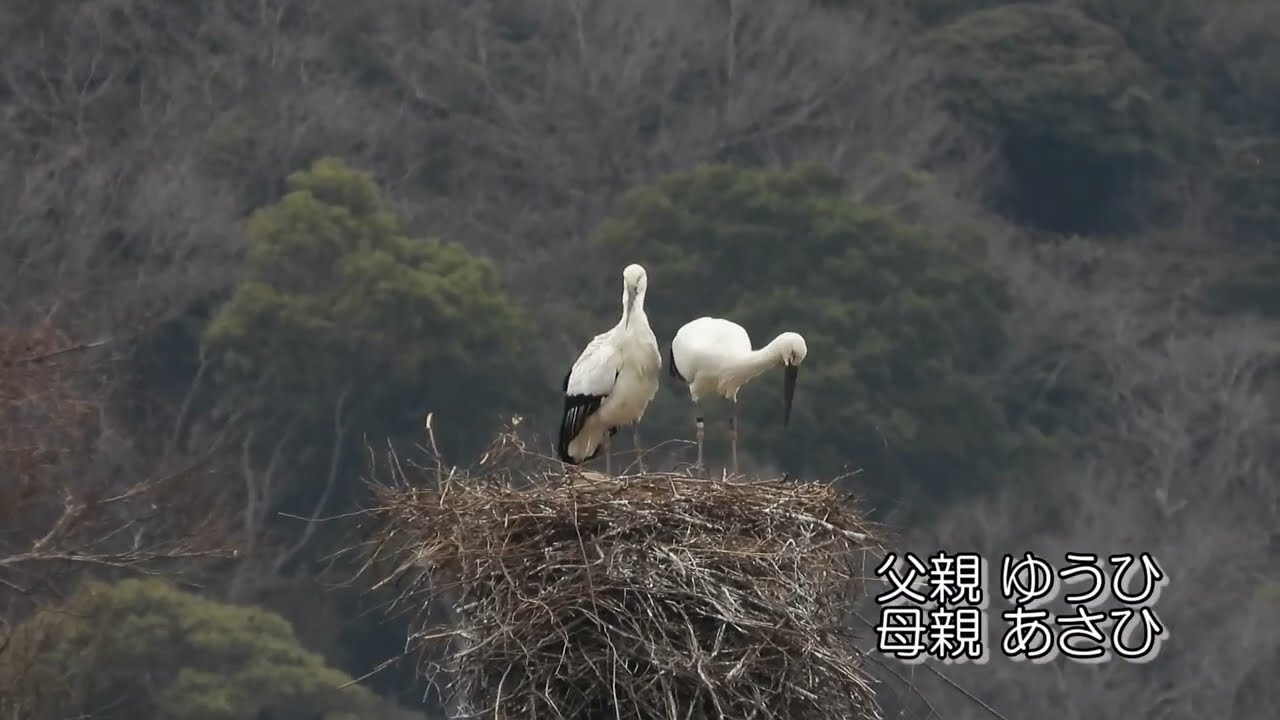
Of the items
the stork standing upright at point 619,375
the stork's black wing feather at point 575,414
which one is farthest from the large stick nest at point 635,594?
the stork's black wing feather at point 575,414

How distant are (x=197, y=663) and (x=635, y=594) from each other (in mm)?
18963

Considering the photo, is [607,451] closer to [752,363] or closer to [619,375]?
[619,375]

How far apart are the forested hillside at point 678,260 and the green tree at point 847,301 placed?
0.05m

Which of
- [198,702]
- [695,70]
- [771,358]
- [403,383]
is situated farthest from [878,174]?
[771,358]

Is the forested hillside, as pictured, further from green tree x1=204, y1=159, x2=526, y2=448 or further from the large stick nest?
the large stick nest

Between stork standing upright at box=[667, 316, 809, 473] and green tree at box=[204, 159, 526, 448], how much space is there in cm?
2170

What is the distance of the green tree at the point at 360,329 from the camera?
37438 mm

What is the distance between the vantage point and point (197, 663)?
1218 inches

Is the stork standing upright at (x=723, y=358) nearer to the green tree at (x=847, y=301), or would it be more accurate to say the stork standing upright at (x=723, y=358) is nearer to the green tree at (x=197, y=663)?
the green tree at (x=197, y=663)

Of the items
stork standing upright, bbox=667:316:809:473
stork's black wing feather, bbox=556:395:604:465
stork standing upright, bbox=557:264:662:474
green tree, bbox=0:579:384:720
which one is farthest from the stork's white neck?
green tree, bbox=0:579:384:720

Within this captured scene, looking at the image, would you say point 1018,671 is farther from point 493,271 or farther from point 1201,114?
point 1201,114

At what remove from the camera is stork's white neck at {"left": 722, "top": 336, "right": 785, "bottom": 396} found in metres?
15.0

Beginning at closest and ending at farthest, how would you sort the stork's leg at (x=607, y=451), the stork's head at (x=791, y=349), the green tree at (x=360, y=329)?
1. the stork's head at (x=791, y=349)
2. the stork's leg at (x=607, y=451)
3. the green tree at (x=360, y=329)

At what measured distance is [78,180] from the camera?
39.2 m
